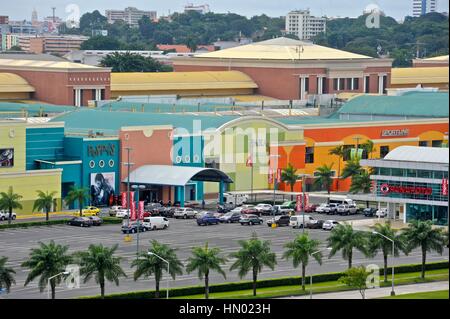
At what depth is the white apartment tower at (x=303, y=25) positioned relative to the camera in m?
118

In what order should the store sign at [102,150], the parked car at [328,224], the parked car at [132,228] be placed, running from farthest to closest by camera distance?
the store sign at [102,150], the parked car at [328,224], the parked car at [132,228]

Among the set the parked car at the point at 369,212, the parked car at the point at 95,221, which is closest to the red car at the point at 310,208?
the parked car at the point at 369,212

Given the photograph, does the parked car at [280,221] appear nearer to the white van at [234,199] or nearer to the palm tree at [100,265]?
the white van at [234,199]

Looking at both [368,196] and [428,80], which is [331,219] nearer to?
[368,196]

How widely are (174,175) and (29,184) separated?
17.9 ft

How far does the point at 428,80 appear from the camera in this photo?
8138 centimetres

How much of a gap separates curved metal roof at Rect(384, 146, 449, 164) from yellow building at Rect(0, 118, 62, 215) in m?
9.99

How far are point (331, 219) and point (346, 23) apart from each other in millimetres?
85980

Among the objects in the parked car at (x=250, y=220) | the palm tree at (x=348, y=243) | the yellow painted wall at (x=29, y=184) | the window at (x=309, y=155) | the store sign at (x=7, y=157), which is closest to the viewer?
the palm tree at (x=348, y=243)

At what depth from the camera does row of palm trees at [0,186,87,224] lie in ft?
136

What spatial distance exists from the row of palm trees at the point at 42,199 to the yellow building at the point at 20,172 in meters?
0.32

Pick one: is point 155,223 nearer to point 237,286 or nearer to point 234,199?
point 234,199
